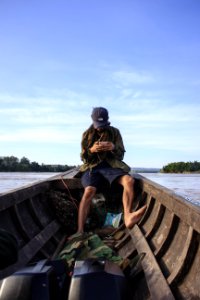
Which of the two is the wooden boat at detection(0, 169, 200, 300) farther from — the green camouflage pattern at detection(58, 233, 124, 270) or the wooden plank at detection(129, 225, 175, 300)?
the green camouflage pattern at detection(58, 233, 124, 270)

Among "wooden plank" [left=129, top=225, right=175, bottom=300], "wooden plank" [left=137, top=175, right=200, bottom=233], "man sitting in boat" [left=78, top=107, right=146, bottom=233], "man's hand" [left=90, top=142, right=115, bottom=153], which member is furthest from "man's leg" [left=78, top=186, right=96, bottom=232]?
"wooden plank" [left=129, top=225, right=175, bottom=300]

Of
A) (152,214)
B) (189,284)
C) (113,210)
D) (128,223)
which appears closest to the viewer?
(189,284)

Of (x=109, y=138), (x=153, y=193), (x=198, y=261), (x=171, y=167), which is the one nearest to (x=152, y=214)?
(x=153, y=193)

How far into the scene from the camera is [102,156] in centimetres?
533

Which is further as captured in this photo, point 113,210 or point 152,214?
point 113,210

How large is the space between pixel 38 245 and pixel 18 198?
1.83ft

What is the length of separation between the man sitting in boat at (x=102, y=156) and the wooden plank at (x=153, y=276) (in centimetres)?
136

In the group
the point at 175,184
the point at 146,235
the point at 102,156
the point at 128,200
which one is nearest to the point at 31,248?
the point at 146,235

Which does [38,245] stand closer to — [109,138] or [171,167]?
[109,138]

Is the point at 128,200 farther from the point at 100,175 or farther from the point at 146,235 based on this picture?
the point at 146,235

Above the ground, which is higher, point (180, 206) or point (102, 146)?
point (102, 146)

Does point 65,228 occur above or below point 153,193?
below

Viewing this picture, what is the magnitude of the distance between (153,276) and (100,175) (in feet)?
8.56

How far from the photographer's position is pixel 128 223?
430 cm
